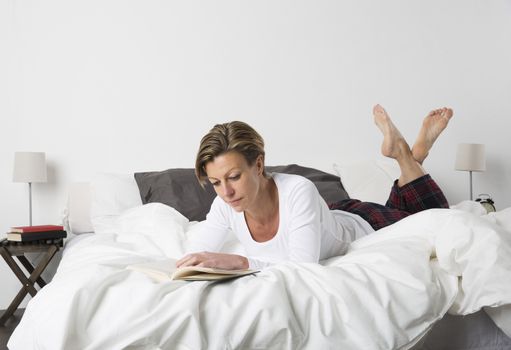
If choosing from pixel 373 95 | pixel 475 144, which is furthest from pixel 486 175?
pixel 373 95

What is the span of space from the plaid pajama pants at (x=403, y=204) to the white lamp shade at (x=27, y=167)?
1798mm

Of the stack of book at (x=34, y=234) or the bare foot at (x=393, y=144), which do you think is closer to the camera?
the bare foot at (x=393, y=144)

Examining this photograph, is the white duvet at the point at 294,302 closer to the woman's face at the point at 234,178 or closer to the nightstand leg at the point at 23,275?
the woman's face at the point at 234,178

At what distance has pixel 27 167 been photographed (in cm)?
332

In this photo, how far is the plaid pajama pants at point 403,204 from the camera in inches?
101

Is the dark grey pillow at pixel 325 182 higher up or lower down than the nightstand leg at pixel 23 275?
higher up

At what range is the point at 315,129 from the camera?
4.01 m

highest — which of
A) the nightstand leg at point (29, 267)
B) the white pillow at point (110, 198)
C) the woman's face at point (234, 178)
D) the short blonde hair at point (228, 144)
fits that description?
the short blonde hair at point (228, 144)

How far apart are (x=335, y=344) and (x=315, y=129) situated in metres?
2.76

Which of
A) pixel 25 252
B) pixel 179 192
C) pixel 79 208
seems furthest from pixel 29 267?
pixel 179 192

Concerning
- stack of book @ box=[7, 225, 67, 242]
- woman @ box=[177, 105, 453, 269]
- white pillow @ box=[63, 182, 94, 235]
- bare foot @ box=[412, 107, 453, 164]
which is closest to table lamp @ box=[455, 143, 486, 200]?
bare foot @ box=[412, 107, 453, 164]

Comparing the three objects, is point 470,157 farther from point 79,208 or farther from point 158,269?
point 158,269

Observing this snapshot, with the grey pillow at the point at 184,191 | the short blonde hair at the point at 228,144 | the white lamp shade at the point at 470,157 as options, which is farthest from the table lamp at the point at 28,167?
the white lamp shade at the point at 470,157

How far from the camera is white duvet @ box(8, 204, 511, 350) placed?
1312 millimetres
